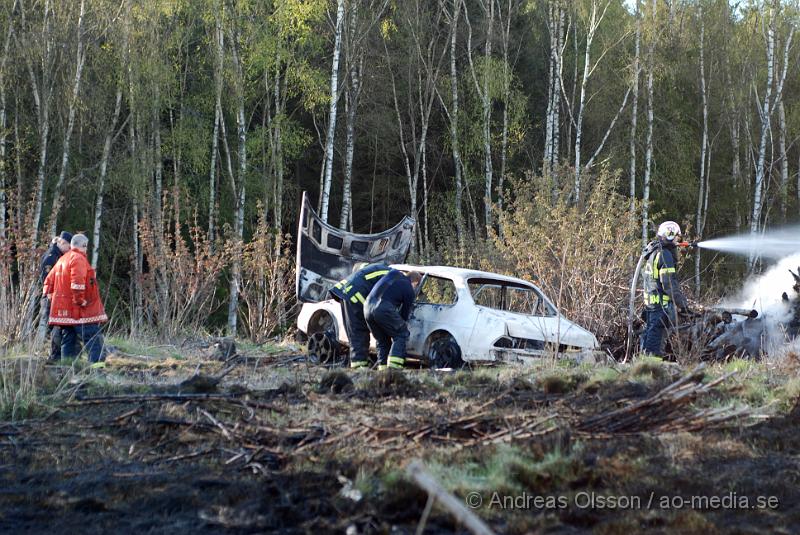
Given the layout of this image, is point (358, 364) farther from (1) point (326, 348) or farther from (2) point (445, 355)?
(1) point (326, 348)

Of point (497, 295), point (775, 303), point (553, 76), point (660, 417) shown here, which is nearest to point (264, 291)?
point (497, 295)

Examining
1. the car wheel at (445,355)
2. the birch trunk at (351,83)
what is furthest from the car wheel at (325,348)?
the birch trunk at (351,83)

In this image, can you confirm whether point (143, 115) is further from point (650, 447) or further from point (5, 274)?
point (650, 447)

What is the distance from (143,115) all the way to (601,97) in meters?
14.7

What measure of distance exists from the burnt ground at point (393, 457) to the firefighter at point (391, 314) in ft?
7.99

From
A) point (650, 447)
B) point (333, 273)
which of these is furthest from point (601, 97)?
point (650, 447)

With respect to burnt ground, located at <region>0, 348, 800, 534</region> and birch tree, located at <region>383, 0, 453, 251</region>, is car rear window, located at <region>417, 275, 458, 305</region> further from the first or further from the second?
birch tree, located at <region>383, 0, 453, 251</region>

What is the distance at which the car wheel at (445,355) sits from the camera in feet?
35.9

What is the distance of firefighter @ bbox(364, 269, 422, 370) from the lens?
10.6 meters

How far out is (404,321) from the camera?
10836mm

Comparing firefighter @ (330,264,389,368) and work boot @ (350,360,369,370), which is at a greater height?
firefighter @ (330,264,389,368)

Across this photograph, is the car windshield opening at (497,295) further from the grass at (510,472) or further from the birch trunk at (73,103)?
the birch trunk at (73,103)

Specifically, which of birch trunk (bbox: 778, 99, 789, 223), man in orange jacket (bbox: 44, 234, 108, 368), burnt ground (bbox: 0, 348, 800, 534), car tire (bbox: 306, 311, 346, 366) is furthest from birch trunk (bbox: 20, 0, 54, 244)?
birch trunk (bbox: 778, 99, 789, 223)

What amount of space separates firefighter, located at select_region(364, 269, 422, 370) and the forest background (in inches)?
173
